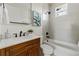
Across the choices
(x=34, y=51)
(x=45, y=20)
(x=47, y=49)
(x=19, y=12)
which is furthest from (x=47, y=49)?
(x=19, y=12)

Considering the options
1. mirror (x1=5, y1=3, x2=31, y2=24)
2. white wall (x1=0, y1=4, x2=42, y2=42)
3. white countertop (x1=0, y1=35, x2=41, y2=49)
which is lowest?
white countertop (x1=0, y1=35, x2=41, y2=49)

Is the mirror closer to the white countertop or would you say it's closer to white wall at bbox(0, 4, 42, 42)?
white wall at bbox(0, 4, 42, 42)

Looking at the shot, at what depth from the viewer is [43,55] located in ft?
4.86

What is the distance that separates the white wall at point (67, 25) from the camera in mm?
1436

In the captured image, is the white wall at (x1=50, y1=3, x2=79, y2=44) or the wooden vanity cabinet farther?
the white wall at (x1=50, y1=3, x2=79, y2=44)

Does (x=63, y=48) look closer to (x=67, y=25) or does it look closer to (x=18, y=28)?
(x=67, y=25)

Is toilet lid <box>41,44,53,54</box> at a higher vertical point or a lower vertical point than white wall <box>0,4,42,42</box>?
lower

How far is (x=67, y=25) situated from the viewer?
144 cm

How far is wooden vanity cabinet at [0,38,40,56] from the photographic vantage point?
134 centimetres

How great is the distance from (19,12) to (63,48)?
2.07 feet

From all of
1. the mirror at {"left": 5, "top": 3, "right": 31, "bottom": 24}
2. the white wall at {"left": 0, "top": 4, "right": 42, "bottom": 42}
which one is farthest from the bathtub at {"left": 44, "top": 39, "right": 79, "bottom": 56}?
the mirror at {"left": 5, "top": 3, "right": 31, "bottom": 24}

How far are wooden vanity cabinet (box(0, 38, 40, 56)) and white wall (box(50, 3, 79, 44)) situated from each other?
0.24 metres

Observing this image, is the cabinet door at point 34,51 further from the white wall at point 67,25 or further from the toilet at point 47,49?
the white wall at point 67,25

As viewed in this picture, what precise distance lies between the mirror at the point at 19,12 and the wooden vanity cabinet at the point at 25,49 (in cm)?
24
